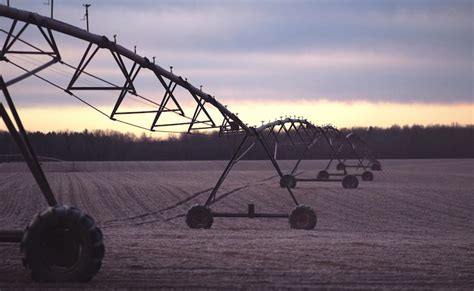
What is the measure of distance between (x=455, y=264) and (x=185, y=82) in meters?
9.32

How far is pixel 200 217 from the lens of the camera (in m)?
23.0

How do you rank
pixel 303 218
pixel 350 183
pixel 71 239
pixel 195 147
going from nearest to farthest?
1. pixel 71 239
2. pixel 303 218
3. pixel 350 183
4. pixel 195 147

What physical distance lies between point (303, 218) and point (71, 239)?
13478mm

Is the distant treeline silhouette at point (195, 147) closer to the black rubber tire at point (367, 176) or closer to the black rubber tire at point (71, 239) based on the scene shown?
the black rubber tire at point (367, 176)

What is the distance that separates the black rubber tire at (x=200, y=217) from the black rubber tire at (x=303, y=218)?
2.33 meters

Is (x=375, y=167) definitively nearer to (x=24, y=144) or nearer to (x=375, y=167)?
(x=375, y=167)

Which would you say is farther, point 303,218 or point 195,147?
point 195,147

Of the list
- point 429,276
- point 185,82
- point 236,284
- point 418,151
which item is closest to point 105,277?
point 236,284

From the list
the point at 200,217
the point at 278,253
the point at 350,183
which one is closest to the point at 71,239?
the point at 278,253

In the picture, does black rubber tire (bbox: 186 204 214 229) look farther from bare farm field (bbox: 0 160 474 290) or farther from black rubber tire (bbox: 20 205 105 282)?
black rubber tire (bbox: 20 205 105 282)

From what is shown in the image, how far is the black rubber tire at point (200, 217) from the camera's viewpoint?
2291cm

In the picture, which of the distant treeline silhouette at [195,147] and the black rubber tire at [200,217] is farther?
the distant treeline silhouette at [195,147]

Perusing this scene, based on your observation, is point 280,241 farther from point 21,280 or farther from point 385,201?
point 385,201

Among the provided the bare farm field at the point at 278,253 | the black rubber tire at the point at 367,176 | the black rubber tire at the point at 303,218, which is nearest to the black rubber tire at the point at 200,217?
the bare farm field at the point at 278,253
